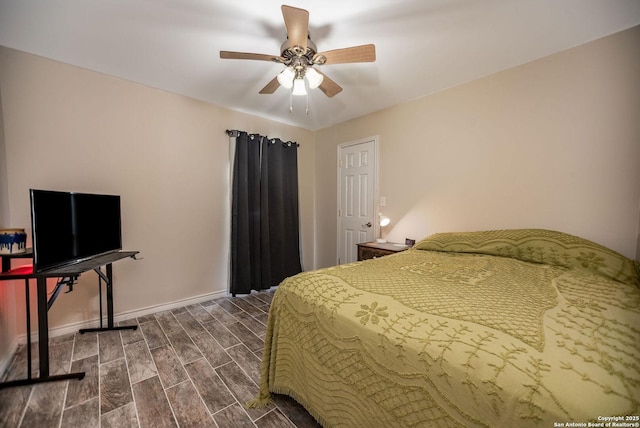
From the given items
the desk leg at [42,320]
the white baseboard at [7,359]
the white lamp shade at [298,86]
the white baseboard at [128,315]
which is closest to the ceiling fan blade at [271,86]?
the white lamp shade at [298,86]

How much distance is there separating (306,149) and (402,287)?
3.21 meters

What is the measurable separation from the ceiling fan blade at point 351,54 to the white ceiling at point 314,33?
10.1 inches

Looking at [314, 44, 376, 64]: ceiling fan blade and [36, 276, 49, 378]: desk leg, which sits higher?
[314, 44, 376, 64]: ceiling fan blade

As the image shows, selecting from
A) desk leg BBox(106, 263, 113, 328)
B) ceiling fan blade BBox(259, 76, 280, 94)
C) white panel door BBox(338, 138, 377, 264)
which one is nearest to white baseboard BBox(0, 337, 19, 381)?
desk leg BBox(106, 263, 113, 328)

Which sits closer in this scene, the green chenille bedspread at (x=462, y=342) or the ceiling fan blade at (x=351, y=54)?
the green chenille bedspread at (x=462, y=342)

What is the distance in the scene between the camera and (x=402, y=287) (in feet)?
4.19

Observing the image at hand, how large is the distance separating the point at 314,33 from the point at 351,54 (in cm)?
40

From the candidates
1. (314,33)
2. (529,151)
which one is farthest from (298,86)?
(529,151)

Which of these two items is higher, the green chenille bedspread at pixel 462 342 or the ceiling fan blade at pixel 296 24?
the ceiling fan blade at pixel 296 24

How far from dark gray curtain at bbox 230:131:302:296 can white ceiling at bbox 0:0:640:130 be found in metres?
1.02

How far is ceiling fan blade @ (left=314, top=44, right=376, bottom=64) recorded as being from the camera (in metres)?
1.62

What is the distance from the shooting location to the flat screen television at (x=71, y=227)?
58.3 inches

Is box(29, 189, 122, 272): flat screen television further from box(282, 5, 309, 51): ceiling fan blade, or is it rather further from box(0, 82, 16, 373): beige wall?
box(282, 5, 309, 51): ceiling fan blade

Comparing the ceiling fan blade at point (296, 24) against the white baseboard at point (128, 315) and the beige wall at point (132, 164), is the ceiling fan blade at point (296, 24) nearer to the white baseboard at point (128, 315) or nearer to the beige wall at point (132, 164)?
the beige wall at point (132, 164)
